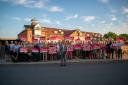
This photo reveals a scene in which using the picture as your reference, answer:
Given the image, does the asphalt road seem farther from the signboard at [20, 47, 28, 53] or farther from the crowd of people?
the crowd of people

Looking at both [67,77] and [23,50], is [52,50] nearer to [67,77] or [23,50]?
[23,50]

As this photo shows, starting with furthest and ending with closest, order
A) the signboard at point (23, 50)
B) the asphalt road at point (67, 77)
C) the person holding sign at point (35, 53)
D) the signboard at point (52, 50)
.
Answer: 1. the signboard at point (52, 50)
2. the person holding sign at point (35, 53)
3. the signboard at point (23, 50)
4. the asphalt road at point (67, 77)

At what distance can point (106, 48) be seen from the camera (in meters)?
27.0

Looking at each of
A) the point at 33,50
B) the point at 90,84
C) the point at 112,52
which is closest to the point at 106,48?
the point at 112,52

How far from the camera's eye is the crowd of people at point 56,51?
80.2 feet

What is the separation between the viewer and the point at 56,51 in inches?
1008

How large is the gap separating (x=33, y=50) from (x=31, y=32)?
63028 millimetres

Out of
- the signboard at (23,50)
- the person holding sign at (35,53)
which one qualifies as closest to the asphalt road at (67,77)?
the signboard at (23,50)

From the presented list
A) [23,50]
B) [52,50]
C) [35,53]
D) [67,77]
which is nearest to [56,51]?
[52,50]

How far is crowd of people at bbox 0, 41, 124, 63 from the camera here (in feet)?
80.2

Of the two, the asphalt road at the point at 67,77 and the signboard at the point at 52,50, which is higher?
the signboard at the point at 52,50

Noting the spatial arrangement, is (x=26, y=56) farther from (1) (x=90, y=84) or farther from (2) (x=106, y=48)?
(1) (x=90, y=84)

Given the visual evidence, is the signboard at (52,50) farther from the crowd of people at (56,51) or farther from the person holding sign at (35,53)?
the person holding sign at (35,53)

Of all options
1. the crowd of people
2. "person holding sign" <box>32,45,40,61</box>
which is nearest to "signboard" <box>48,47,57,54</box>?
the crowd of people
